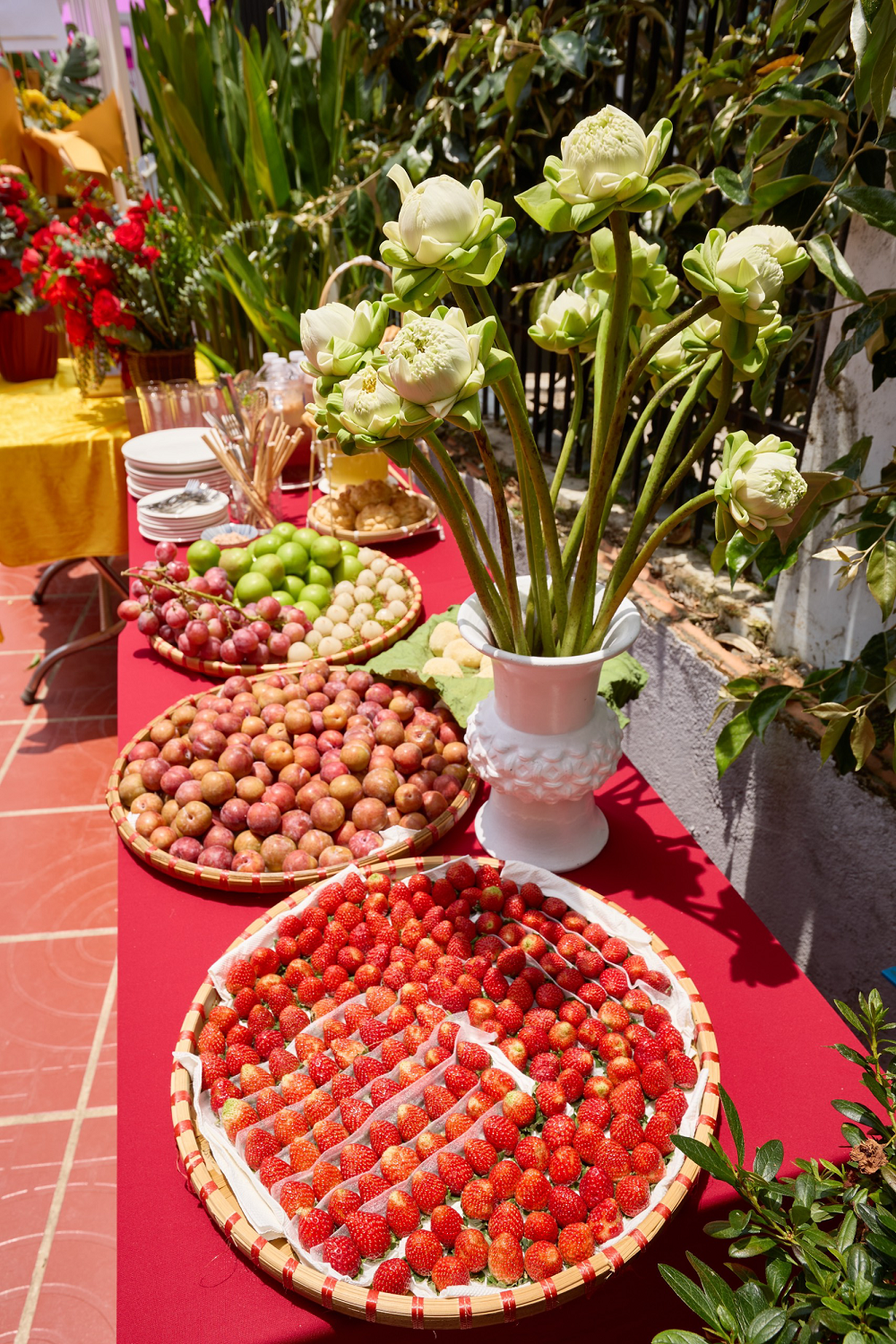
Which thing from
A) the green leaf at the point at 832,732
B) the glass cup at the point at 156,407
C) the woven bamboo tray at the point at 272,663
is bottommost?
the woven bamboo tray at the point at 272,663

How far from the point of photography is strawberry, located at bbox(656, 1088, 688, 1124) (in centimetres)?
75

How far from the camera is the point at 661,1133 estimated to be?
0.73m

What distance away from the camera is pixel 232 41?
3.02m

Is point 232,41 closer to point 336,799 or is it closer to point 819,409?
point 819,409


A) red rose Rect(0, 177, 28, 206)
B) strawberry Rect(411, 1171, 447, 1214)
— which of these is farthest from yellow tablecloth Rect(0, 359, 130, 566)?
strawberry Rect(411, 1171, 447, 1214)

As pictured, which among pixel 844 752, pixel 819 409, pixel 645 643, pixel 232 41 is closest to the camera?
pixel 844 752

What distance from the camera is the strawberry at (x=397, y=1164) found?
714 mm

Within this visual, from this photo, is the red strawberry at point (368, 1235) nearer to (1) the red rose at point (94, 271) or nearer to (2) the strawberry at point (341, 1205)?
(2) the strawberry at point (341, 1205)

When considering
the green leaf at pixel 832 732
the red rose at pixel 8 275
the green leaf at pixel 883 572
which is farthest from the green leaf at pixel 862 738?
the red rose at pixel 8 275

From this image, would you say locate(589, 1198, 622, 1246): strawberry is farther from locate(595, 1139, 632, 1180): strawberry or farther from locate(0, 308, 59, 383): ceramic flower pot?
locate(0, 308, 59, 383): ceramic flower pot

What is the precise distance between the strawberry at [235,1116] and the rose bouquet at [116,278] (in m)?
2.25

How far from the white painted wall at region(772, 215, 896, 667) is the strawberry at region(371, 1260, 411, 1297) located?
954 millimetres

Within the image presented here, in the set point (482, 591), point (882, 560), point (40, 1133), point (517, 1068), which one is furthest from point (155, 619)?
point (882, 560)

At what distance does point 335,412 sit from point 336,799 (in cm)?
55
